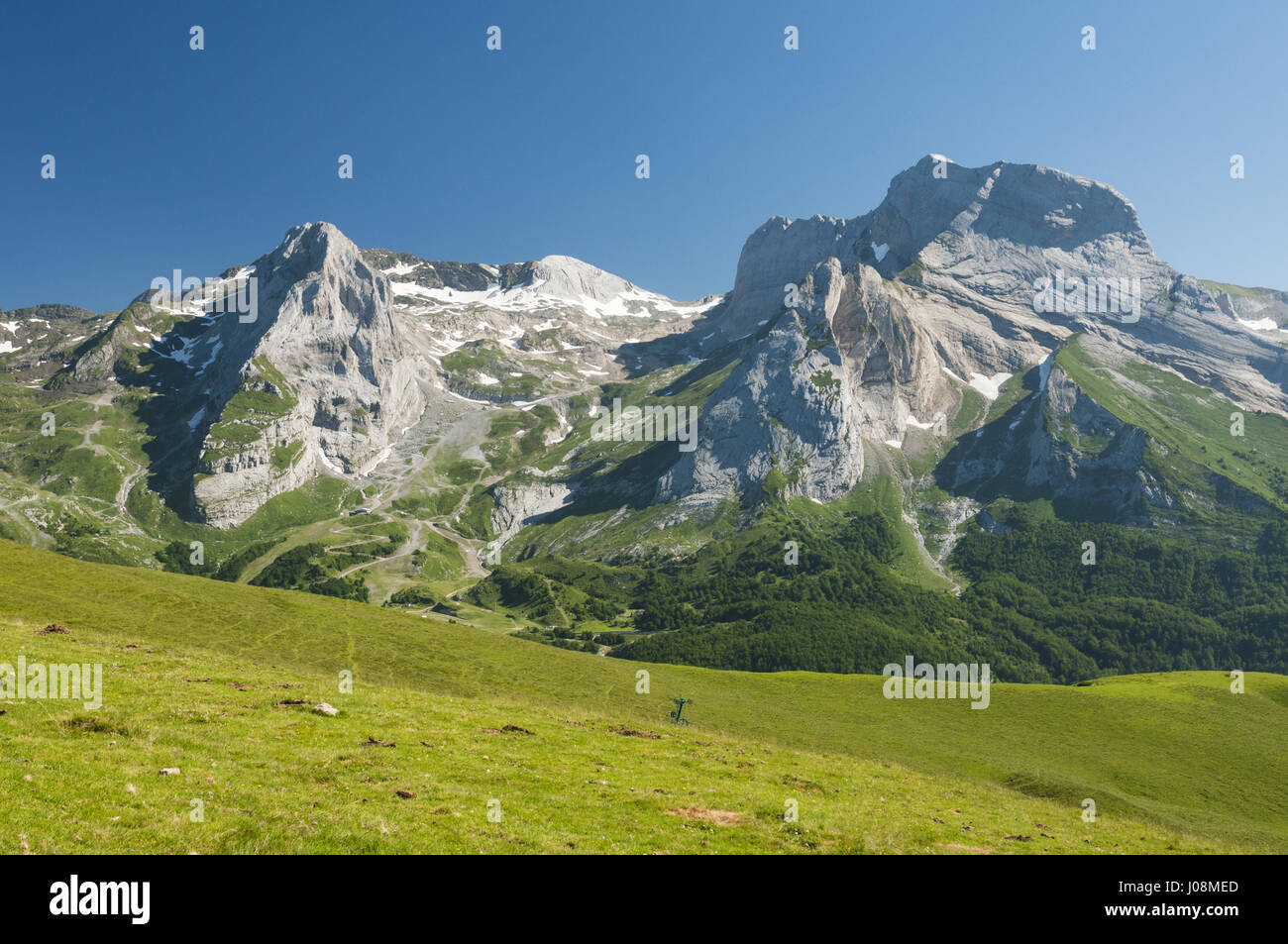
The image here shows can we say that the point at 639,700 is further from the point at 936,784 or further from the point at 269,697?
the point at 269,697

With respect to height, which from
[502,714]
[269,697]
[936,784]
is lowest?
[936,784]

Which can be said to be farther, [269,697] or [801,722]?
[801,722]

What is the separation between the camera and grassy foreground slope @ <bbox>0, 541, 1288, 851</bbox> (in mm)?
18672

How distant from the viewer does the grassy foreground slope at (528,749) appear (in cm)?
1867

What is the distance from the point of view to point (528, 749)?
102 ft

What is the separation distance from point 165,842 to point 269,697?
1961 centimetres

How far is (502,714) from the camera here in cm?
3903

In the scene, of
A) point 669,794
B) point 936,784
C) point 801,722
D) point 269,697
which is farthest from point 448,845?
point 801,722
